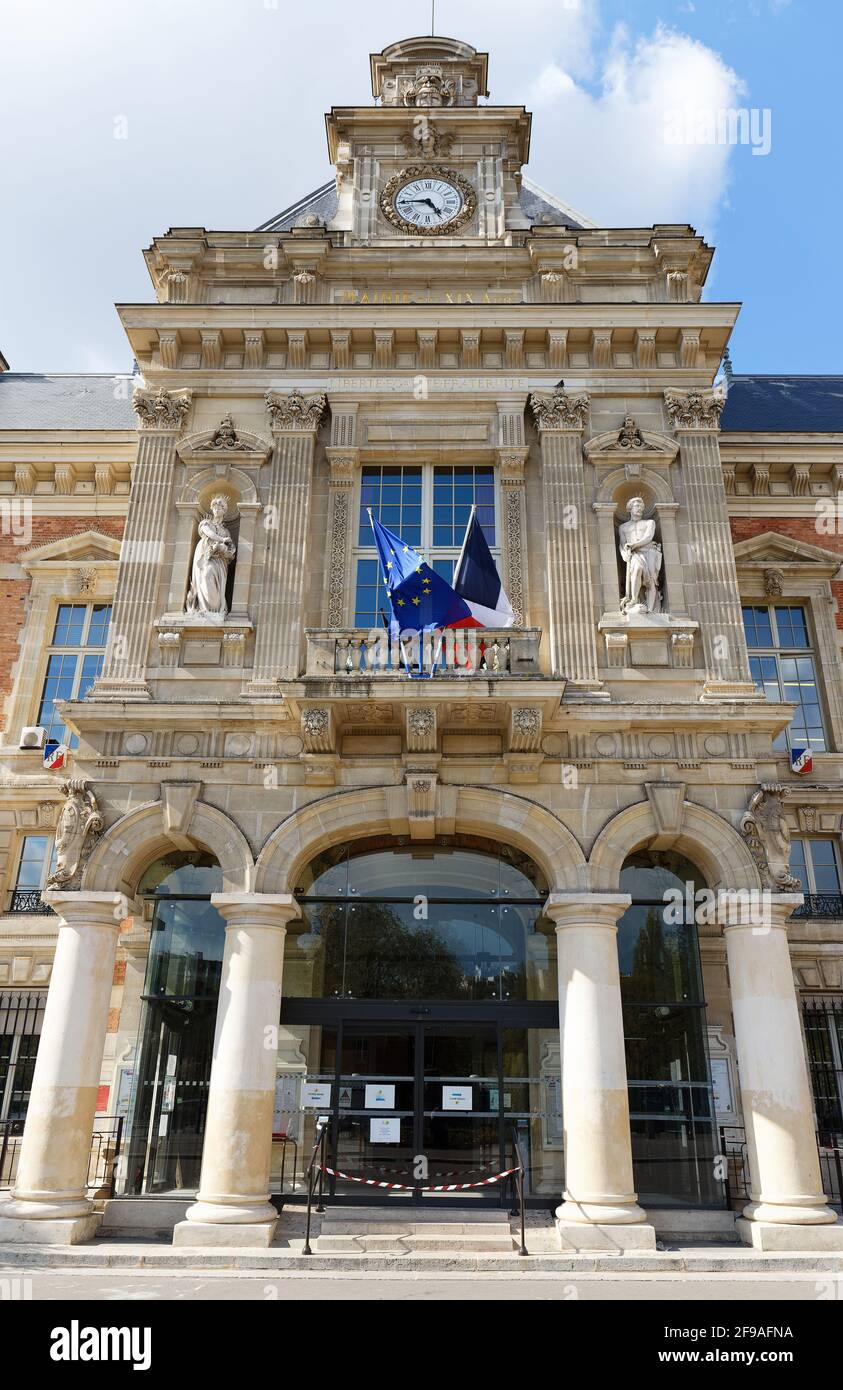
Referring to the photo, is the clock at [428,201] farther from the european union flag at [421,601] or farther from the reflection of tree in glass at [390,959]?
the reflection of tree in glass at [390,959]

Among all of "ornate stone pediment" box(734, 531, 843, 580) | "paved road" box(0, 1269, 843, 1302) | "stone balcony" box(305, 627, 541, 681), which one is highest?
"ornate stone pediment" box(734, 531, 843, 580)

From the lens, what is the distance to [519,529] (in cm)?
1628

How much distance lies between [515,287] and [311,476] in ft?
18.2

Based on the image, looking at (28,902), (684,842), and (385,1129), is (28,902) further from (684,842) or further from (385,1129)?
(684,842)

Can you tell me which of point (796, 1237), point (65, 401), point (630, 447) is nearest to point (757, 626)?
point (630, 447)

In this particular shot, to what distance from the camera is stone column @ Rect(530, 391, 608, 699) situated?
1506cm

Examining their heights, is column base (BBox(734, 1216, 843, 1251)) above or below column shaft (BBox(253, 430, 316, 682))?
below

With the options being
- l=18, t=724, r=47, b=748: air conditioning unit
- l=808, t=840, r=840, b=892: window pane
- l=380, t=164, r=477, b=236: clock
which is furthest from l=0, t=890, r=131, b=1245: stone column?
l=380, t=164, r=477, b=236: clock

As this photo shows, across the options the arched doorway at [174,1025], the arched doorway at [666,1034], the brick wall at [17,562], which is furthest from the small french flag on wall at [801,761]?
the brick wall at [17,562]

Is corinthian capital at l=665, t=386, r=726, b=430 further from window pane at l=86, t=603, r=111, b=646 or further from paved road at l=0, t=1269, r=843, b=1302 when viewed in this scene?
paved road at l=0, t=1269, r=843, b=1302

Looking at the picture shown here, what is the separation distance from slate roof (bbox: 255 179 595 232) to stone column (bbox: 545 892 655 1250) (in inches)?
554

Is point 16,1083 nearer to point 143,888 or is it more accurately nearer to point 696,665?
point 143,888

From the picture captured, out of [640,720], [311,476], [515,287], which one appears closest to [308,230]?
[515,287]

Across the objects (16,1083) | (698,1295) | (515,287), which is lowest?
(698,1295)
